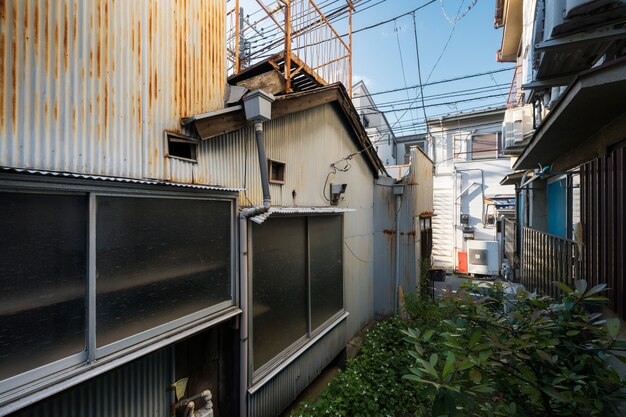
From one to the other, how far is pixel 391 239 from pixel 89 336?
7649 mm

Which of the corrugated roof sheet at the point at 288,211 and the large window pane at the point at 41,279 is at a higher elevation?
the corrugated roof sheet at the point at 288,211

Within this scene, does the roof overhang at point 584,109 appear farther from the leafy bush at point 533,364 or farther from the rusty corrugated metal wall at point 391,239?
the rusty corrugated metal wall at point 391,239

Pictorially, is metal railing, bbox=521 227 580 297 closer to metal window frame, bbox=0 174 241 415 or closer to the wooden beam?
metal window frame, bbox=0 174 241 415

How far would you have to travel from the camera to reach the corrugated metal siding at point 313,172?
376 cm

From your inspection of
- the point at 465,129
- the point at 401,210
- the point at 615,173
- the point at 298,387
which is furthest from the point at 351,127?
the point at 465,129

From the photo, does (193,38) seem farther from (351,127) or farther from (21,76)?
(351,127)

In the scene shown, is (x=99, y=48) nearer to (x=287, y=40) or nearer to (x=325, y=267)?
(x=287, y=40)

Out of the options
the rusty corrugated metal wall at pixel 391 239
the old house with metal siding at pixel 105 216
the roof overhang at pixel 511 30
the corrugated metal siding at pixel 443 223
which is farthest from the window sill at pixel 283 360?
the corrugated metal siding at pixel 443 223

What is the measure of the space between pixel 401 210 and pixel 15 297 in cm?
824

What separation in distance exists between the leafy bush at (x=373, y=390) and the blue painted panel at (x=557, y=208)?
5.20m

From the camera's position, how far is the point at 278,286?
4332 millimetres

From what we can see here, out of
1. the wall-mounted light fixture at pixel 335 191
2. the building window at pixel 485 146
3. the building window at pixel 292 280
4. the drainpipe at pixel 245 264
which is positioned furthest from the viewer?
the building window at pixel 485 146

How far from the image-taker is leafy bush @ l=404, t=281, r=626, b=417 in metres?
1.92

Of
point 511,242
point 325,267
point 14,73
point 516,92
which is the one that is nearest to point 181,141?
point 14,73
